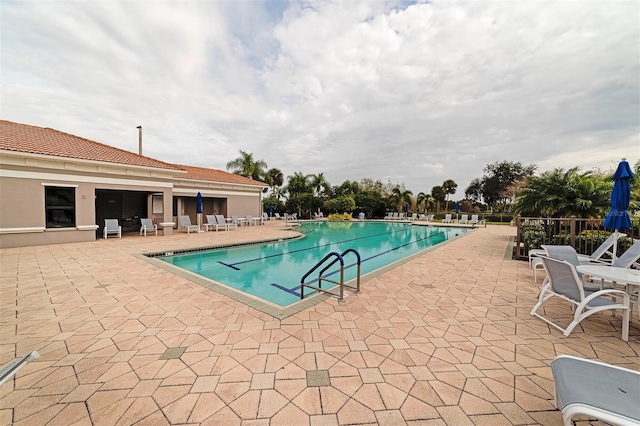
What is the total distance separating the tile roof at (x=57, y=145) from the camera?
898 centimetres

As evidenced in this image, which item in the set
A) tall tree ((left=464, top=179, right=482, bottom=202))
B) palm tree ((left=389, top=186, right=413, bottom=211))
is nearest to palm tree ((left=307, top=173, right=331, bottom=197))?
palm tree ((left=389, top=186, right=413, bottom=211))

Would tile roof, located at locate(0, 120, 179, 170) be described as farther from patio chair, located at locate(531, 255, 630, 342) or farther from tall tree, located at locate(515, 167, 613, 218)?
tall tree, located at locate(515, 167, 613, 218)

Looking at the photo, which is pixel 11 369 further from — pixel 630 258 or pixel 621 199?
pixel 621 199

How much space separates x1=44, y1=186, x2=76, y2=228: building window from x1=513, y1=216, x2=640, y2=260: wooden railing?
16.1 m

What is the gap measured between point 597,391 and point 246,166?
28779mm

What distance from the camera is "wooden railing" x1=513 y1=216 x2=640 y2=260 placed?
657 centimetres

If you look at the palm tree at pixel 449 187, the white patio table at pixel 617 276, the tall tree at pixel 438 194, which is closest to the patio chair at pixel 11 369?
the white patio table at pixel 617 276

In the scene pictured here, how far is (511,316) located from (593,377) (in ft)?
7.27

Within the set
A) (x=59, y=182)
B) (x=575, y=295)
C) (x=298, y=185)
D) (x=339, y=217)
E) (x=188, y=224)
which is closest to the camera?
(x=575, y=295)

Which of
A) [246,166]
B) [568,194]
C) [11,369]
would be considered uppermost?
[246,166]

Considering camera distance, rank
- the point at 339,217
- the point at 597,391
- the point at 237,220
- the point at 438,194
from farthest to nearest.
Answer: the point at 438,194
the point at 339,217
the point at 237,220
the point at 597,391

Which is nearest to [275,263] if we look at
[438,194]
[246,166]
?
[246,166]

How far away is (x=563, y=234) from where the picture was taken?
7070 mm

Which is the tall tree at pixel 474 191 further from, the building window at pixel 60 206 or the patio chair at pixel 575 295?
the building window at pixel 60 206
